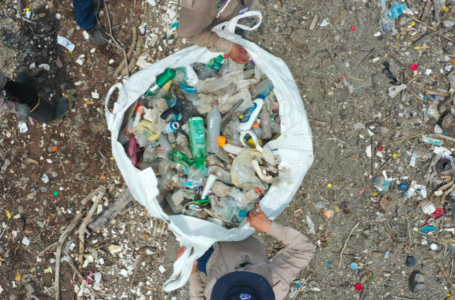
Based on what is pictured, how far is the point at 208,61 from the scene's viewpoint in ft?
9.21

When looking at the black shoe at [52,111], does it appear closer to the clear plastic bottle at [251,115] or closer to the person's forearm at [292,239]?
the clear plastic bottle at [251,115]

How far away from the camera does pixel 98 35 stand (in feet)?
10.5

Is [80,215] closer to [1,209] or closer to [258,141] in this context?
[1,209]

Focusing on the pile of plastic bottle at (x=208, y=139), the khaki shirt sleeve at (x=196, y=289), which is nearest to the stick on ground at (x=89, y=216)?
the pile of plastic bottle at (x=208, y=139)

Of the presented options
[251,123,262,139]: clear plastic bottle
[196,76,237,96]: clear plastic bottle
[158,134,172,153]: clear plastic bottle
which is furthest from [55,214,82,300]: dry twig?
[251,123,262,139]: clear plastic bottle

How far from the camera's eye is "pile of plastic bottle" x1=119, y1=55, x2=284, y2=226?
2.62 m

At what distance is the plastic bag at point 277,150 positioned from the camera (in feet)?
8.13

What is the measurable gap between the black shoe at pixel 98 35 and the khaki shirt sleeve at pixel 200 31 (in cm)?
133

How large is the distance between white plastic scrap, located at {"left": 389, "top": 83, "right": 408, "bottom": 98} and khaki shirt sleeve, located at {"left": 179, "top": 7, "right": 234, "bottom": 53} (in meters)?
1.77

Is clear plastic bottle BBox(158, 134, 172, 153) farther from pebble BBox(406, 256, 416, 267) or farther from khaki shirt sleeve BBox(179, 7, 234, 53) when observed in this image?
pebble BBox(406, 256, 416, 267)

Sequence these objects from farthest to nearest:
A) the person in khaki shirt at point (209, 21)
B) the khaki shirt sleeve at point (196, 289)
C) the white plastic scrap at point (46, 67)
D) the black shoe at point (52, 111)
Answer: the white plastic scrap at point (46, 67) < the black shoe at point (52, 111) < the khaki shirt sleeve at point (196, 289) < the person in khaki shirt at point (209, 21)

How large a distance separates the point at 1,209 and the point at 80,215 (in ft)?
3.08

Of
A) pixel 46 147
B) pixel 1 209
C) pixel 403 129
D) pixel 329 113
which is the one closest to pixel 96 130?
pixel 46 147

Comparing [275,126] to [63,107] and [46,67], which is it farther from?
[46,67]
